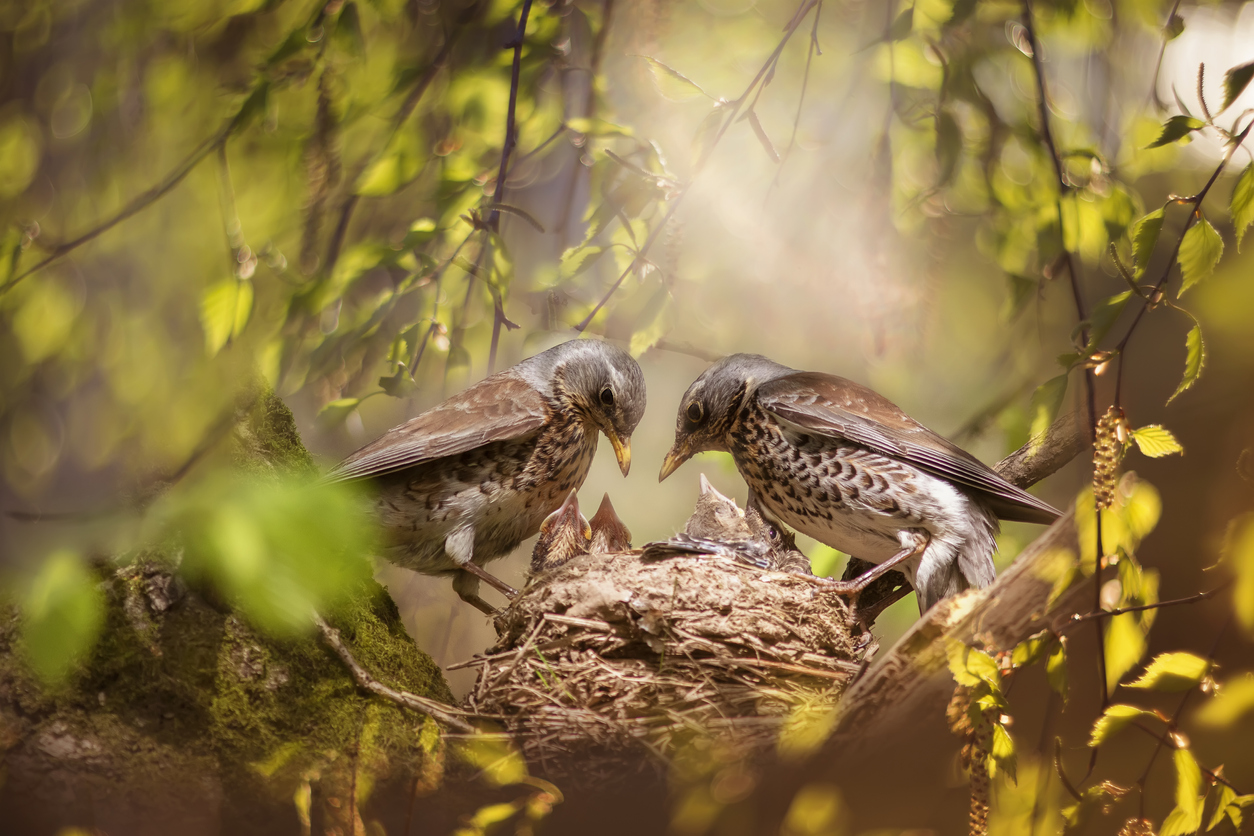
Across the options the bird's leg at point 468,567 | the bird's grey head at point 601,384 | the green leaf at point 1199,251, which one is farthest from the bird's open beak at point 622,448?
Answer: the green leaf at point 1199,251

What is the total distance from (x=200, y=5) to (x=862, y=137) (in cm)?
98

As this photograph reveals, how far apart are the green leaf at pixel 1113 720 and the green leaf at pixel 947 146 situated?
772mm

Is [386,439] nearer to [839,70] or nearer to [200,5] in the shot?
[200,5]

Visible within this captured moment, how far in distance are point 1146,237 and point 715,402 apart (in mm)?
782

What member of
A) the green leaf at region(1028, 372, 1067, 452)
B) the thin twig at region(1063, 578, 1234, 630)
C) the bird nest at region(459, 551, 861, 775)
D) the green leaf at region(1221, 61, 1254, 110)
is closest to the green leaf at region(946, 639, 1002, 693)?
the thin twig at region(1063, 578, 1234, 630)

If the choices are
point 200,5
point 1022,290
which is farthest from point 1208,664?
point 200,5

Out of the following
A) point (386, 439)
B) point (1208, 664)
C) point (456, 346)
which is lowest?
point (1208, 664)

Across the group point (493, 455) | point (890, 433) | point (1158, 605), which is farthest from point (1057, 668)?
point (493, 455)

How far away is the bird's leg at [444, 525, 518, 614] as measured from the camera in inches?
60.9

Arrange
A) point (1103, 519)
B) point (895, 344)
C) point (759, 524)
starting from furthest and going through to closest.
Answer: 1. point (759, 524)
2. point (895, 344)
3. point (1103, 519)

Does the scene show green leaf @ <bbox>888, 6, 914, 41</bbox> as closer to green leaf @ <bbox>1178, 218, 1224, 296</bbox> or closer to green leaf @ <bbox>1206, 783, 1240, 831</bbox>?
green leaf @ <bbox>1178, 218, 1224, 296</bbox>

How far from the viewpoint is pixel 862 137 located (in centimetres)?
118

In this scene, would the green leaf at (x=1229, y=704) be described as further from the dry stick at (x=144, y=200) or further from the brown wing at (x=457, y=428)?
the dry stick at (x=144, y=200)

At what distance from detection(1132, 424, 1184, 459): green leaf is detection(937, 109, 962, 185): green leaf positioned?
1.49 ft
